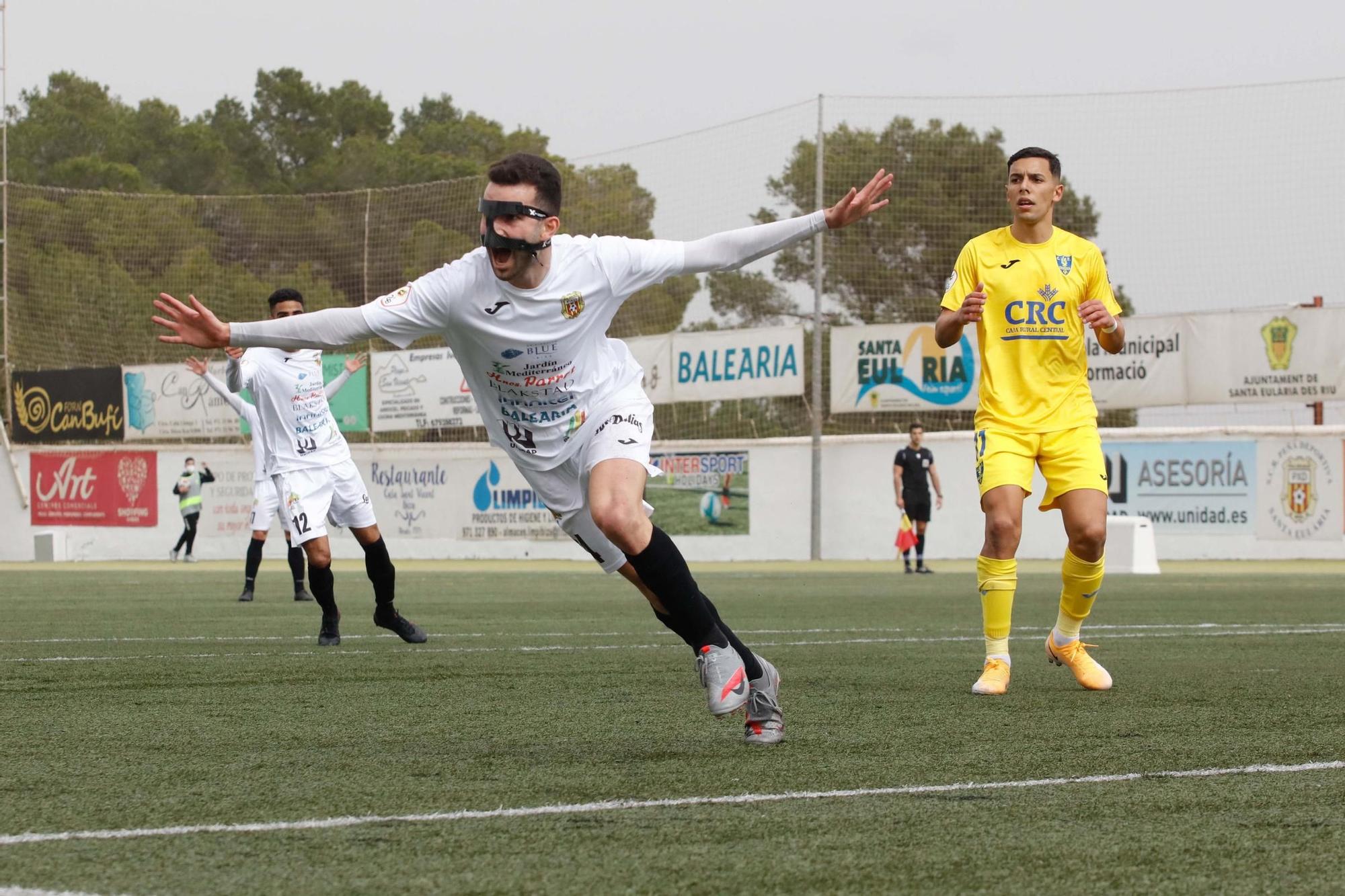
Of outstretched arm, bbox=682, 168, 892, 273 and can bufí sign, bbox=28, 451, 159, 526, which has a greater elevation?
outstretched arm, bbox=682, 168, 892, 273

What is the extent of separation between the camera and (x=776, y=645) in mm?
9250

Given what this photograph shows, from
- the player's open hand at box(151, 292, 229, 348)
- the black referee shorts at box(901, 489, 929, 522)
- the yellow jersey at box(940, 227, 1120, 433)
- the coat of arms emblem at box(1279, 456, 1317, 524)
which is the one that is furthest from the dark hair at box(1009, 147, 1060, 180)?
the coat of arms emblem at box(1279, 456, 1317, 524)

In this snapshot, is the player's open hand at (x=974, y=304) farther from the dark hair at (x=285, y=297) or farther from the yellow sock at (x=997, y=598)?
the dark hair at (x=285, y=297)

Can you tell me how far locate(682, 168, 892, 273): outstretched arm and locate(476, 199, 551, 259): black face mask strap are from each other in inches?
20.6

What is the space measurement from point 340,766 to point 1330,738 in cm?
296

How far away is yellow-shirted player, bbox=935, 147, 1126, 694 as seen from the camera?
22.6 feet

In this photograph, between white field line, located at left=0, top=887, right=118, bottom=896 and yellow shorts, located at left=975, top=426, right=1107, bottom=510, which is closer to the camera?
white field line, located at left=0, top=887, right=118, bottom=896

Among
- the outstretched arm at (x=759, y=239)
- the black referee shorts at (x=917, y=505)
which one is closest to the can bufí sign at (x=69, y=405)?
the black referee shorts at (x=917, y=505)

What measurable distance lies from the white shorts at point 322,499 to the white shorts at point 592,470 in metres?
4.35

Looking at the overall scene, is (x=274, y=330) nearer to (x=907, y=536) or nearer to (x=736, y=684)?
(x=736, y=684)

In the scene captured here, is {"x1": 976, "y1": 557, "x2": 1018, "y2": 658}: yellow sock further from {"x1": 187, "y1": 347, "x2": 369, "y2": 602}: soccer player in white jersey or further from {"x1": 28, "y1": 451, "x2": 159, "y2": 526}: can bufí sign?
{"x1": 28, "y1": 451, "x2": 159, "y2": 526}: can bufí sign

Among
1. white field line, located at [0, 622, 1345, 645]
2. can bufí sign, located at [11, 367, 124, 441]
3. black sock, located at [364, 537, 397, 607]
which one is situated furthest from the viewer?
can bufí sign, located at [11, 367, 124, 441]

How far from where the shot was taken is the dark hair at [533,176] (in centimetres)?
532

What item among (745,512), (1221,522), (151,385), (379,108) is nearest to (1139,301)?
(1221,522)
